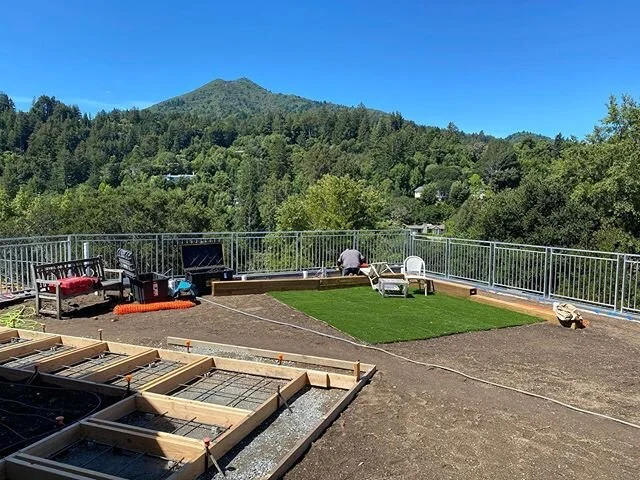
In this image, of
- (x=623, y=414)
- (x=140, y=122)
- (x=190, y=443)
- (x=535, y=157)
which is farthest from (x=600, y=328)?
(x=140, y=122)

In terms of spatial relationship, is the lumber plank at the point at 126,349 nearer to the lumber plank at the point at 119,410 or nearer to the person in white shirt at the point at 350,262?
the lumber plank at the point at 119,410

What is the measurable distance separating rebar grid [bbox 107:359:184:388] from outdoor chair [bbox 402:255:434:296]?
23.0 ft

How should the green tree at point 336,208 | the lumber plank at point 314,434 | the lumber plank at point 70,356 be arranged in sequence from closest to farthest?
1. the lumber plank at point 314,434
2. the lumber plank at point 70,356
3. the green tree at point 336,208

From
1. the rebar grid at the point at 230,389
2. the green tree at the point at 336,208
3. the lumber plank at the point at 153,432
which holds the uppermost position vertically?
the green tree at the point at 336,208

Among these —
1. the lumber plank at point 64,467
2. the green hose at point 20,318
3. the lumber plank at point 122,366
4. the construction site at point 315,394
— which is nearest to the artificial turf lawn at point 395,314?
the construction site at point 315,394

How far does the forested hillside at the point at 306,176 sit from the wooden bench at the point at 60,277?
16.0 meters

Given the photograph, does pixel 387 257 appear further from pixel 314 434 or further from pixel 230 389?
pixel 314 434

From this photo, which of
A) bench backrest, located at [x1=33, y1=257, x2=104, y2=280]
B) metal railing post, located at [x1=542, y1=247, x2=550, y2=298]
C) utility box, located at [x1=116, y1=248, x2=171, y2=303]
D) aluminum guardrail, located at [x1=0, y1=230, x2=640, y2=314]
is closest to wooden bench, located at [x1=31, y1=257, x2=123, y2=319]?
bench backrest, located at [x1=33, y1=257, x2=104, y2=280]

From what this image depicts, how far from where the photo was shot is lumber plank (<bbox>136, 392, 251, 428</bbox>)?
412cm

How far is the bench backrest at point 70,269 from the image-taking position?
28.8 ft

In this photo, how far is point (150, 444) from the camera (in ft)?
11.7

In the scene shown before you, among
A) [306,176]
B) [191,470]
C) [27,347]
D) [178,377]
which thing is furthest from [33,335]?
[306,176]

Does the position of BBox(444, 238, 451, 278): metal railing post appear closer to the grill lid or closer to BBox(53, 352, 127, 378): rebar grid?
the grill lid

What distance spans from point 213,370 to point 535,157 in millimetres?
80355
